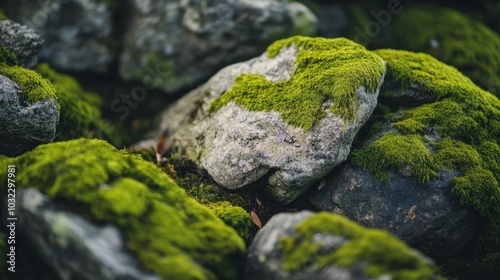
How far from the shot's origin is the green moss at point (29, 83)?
4.88 metres

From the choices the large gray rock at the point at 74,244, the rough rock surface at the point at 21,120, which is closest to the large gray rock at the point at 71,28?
the rough rock surface at the point at 21,120

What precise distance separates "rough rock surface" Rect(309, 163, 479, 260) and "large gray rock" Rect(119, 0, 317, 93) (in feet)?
11.6

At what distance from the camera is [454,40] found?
783 centimetres

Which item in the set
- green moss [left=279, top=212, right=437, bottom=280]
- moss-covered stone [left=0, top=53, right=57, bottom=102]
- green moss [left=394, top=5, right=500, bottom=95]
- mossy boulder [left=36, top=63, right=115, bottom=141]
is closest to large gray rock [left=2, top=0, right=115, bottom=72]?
mossy boulder [left=36, top=63, right=115, bottom=141]

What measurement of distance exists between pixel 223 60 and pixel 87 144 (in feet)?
12.2

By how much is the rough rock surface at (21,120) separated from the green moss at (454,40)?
6958mm

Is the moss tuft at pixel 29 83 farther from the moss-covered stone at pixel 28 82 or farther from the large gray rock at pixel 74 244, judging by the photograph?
the large gray rock at pixel 74 244

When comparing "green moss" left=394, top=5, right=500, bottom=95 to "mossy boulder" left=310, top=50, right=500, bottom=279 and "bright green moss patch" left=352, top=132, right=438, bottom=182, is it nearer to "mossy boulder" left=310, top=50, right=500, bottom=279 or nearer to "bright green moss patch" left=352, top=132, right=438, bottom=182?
"mossy boulder" left=310, top=50, right=500, bottom=279

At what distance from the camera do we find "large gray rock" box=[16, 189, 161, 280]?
3232mm

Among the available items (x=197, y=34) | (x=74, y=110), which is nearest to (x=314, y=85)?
(x=197, y=34)

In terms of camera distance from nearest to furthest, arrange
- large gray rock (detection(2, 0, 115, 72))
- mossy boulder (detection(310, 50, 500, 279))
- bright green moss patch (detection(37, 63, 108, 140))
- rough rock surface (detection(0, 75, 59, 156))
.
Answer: rough rock surface (detection(0, 75, 59, 156)), mossy boulder (detection(310, 50, 500, 279)), bright green moss patch (detection(37, 63, 108, 140)), large gray rock (detection(2, 0, 115, 72))

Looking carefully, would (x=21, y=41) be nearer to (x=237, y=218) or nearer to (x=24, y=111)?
(x=24, y=111)

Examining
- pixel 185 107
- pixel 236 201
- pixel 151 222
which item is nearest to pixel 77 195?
pixel 151 222

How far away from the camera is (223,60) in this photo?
7359 millimetres
